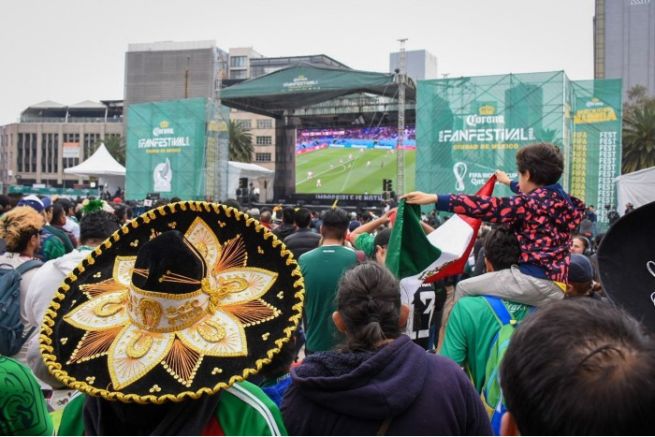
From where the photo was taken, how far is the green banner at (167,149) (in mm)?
25984

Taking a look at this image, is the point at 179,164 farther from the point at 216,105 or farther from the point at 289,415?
the point at 289,415

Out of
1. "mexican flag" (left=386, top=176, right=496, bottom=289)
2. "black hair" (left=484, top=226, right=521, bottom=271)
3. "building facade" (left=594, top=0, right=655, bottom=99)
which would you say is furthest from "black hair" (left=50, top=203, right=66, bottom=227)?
"building facade" (left=594, top=0, right=655, bottom=99)

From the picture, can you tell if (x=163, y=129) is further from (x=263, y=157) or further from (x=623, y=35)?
(x=623, y=35)

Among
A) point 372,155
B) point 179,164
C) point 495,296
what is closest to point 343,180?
point 372,155

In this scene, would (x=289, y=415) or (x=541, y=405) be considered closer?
(x=541, y=405)

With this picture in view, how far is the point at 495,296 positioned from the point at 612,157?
62.5ft

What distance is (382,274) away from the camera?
2.08 meters

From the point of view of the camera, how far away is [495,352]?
98.3 inches

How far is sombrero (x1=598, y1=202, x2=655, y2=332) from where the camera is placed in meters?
1.75

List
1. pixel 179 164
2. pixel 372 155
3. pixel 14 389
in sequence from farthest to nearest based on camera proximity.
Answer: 1. pixel 372 155
2. pixel 179 164
3. pixel 14 389

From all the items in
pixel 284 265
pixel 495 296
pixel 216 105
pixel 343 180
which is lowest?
pixel 495 296

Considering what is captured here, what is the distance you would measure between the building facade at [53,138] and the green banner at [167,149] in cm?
5502

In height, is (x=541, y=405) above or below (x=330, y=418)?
above

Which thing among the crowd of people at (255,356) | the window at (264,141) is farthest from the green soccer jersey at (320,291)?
the window at (264,141)
